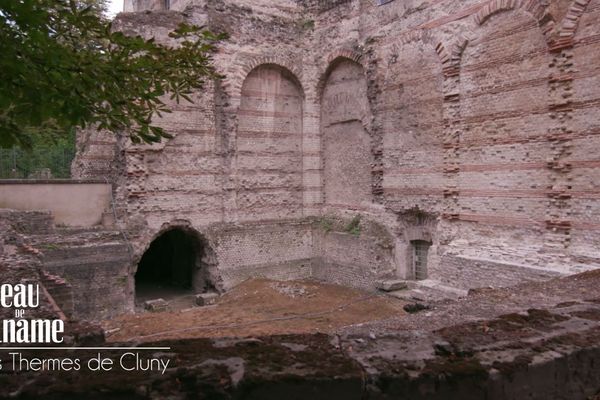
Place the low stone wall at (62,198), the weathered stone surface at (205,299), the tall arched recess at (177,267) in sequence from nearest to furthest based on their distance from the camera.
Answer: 1. the low stone wall at (62,198)
2. the weathered stone surface at (205,299)
3. the tall arched recess at (177,267)

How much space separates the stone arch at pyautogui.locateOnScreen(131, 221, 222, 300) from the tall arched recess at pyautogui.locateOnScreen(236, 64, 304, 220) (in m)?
1.71

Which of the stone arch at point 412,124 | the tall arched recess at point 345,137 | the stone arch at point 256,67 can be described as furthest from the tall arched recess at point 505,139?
the stone arch at point 256,67

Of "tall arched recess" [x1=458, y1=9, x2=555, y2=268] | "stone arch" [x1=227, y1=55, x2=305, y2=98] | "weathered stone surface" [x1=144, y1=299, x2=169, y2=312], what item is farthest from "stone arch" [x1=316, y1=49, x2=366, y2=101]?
"weathered stone surface" [x1=144, y1=299, x2=169, y2=312]

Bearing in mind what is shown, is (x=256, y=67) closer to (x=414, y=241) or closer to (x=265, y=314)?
(x=414, y=241)

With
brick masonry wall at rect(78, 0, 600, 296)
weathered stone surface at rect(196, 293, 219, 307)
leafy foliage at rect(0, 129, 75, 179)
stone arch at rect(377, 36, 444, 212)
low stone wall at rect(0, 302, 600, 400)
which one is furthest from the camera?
leafy foliage at rect(0, 129, 75, 179)

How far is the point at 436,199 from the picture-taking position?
12.3 meters

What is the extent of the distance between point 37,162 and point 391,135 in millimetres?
25703

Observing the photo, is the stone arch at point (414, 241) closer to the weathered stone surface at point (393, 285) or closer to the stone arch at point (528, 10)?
the weathered stone surface at point (393, 285)

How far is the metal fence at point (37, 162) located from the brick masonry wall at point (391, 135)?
16400mm

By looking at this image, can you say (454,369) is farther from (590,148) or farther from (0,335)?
(590,148)

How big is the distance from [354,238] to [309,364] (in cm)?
1252

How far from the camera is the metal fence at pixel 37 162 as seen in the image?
28484 millimetres

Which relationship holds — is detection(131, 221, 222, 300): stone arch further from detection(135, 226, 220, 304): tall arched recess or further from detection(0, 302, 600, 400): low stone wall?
detection(0, 302, 600, 400): low stone wall

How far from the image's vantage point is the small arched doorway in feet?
48.8
